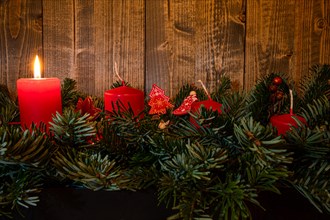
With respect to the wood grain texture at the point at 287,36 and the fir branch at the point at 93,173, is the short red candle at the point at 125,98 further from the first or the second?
the wood grain texture at the point at 287,36

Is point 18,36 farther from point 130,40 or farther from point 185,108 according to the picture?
point 185,108

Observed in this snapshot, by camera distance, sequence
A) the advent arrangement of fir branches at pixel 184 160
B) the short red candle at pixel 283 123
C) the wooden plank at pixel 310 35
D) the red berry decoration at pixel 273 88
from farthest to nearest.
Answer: the wooden plank at pixel 310 35 < the red berry decoration at pixel 273 88 < the short red candle at pixel 283 123 < the advent arrangement of fir branches at pixel 184 160

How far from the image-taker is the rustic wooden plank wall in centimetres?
98

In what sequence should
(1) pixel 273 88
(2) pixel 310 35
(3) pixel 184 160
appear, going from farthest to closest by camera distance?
(2) pixel 310 35 < (1) pixel 273 88 < (3) pixel 184 160

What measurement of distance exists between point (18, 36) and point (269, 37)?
75 centimetres

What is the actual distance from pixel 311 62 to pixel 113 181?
791 millimetres

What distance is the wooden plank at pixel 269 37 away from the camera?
0.97m

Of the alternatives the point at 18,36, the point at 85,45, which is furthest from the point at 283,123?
the point at 18,36

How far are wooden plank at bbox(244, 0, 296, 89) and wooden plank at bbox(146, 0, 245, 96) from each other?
0.09 ft

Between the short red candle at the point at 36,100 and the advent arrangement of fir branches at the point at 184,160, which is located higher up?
the short red candle at the point at 36,100

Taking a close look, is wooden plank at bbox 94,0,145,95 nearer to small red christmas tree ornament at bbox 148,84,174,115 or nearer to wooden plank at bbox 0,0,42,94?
wooden plank at bbox 0,0,42,94

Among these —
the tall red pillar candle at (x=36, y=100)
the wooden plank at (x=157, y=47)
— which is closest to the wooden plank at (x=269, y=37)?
the wooden plank at (x=157, y=47)

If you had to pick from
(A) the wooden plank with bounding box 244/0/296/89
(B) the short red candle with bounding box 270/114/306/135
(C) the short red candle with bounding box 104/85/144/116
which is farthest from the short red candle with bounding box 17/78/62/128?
(A) the wooden plank with bounding box 244/0/296/89

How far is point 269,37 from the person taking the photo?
3.23 feet
